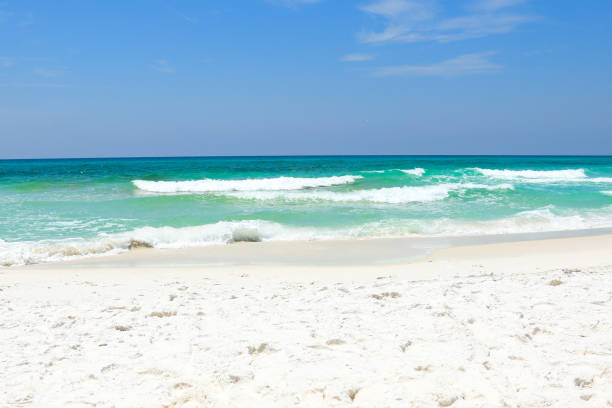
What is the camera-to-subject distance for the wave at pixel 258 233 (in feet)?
29.3

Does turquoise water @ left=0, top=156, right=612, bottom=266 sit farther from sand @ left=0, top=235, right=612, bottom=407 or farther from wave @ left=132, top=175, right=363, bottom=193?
sand @ left=0, top=235, right=612, bottom=407

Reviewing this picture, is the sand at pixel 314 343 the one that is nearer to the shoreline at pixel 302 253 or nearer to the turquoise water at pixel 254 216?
the shoreline at pixel 302 253

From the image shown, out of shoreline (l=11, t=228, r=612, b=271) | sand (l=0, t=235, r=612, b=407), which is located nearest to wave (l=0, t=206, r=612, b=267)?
shoreline (l=11, t=228, r=612, b=271)

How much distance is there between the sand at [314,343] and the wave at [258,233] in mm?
2506

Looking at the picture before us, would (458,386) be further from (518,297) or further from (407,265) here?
(407,265)

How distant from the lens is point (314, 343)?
11.8 feet

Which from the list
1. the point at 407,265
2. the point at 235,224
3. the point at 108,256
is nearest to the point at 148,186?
the point at 235,224

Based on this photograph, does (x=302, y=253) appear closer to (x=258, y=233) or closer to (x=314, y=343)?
(x=258, y=233)

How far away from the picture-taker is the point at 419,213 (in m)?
14.0

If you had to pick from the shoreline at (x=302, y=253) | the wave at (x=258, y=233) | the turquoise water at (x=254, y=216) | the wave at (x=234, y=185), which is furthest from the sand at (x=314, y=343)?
the wave at (x=234, y=185)

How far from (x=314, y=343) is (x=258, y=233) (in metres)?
7.38

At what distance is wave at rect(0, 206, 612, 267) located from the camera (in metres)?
8.93

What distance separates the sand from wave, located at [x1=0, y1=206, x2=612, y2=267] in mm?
2506

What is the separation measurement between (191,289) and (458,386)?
12.9ft
